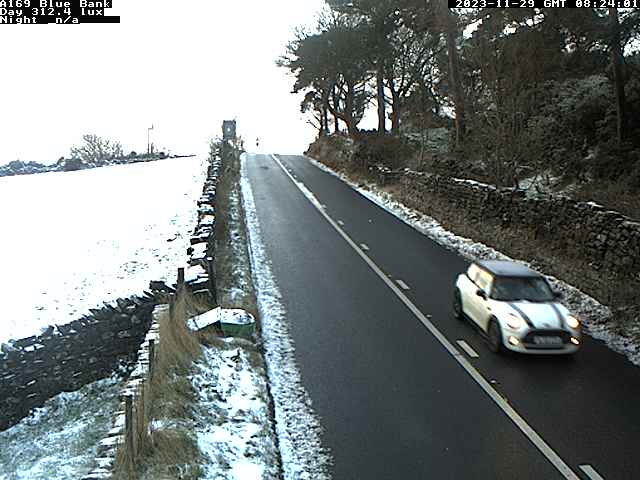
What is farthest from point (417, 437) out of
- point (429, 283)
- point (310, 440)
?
point (429, 283)

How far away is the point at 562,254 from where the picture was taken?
17.0 metres

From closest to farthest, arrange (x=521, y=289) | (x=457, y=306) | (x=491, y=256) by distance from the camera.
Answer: (x=521, y=289) < (x=457, y=306) < (x=491, y=256)

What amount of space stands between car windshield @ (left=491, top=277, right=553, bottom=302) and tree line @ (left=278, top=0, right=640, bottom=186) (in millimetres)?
10583

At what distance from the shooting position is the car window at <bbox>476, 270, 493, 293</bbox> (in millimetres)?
12183

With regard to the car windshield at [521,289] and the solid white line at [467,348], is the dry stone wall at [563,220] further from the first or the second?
the solid white line at [467,348]

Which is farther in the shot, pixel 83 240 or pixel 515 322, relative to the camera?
pixel 83 240

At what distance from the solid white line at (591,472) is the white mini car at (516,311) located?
11.4ft

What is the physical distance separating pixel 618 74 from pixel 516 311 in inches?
647

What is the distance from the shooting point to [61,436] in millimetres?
9812

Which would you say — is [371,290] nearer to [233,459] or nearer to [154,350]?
[154,350]

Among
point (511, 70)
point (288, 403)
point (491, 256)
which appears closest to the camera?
point (288, 403)

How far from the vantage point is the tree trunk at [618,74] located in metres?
22.6

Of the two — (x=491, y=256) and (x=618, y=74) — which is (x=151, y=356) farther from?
(x=618, y=74)

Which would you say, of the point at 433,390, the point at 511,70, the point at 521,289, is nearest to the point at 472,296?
the point at 521,289
